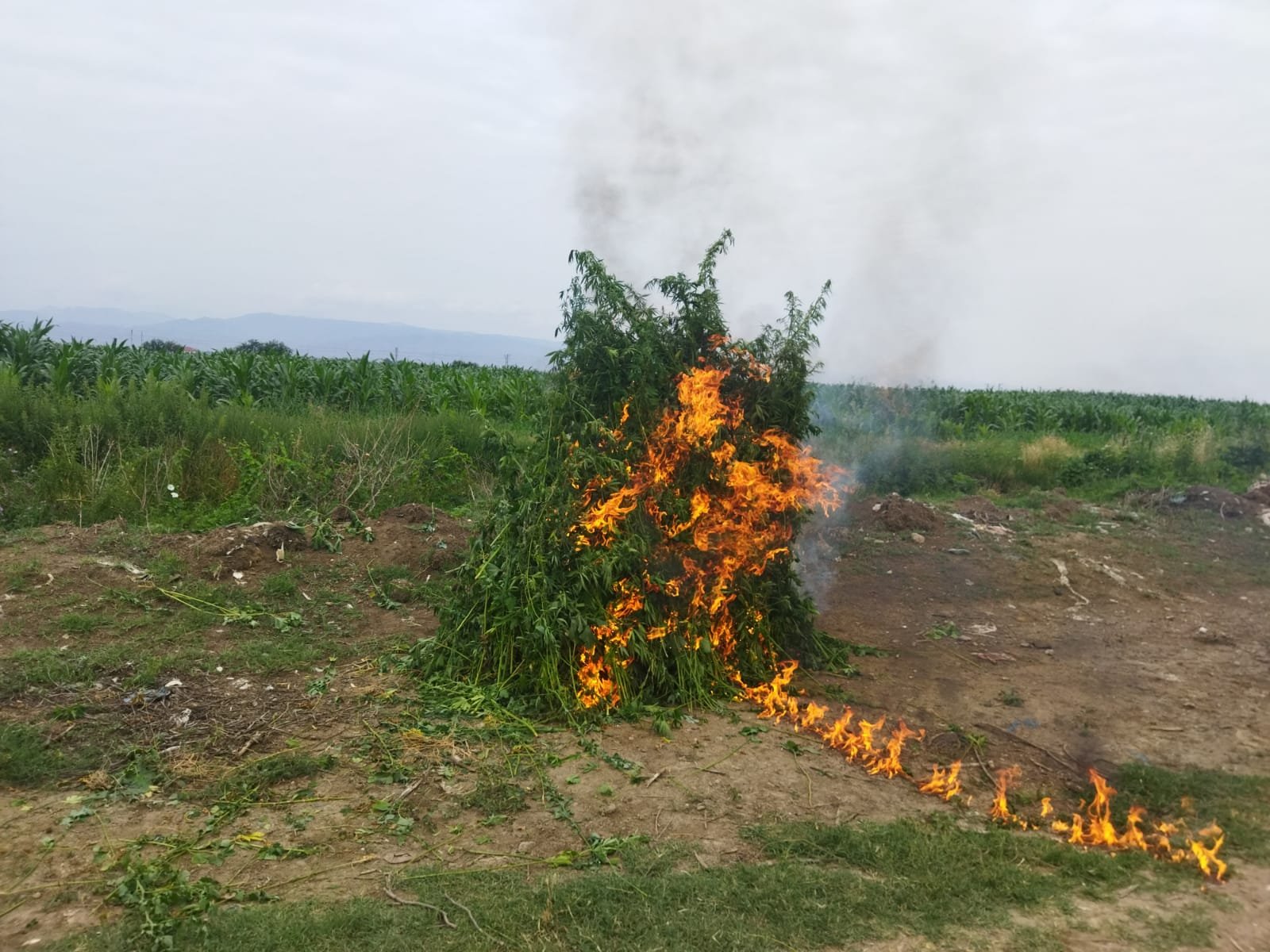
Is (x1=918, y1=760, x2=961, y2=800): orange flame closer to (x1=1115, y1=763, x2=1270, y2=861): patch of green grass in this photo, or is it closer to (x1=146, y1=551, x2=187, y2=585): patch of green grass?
(x1=1115, y1=763, x2=1270, y2=861): patch of green grass

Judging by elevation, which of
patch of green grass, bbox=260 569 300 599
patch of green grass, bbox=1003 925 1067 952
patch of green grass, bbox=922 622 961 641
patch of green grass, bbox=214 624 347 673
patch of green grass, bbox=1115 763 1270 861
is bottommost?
patch of green grass, bbox=214 624 347 673

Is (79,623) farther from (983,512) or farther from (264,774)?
(983,512)

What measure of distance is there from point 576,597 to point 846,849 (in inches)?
86.1

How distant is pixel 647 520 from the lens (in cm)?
585

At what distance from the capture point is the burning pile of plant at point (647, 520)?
18.3ft

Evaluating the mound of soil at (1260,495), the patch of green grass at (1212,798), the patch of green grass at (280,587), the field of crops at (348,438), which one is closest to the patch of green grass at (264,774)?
the field of crops at (348,438)

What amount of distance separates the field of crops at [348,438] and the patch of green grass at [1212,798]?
4312mm

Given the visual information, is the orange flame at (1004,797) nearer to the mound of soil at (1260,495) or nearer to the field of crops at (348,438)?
the field of crops at (348,438)

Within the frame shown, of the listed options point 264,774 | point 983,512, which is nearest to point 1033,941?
point 264,774

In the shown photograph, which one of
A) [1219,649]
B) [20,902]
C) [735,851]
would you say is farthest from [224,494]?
[1219,649]

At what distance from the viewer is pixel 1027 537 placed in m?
10.6

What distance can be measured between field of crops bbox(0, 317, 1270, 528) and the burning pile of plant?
0.62 meters

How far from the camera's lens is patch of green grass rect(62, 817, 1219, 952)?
339 cm

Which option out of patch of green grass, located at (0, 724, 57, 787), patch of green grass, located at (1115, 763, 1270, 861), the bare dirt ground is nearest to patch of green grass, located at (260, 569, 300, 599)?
the bare dirt ground
